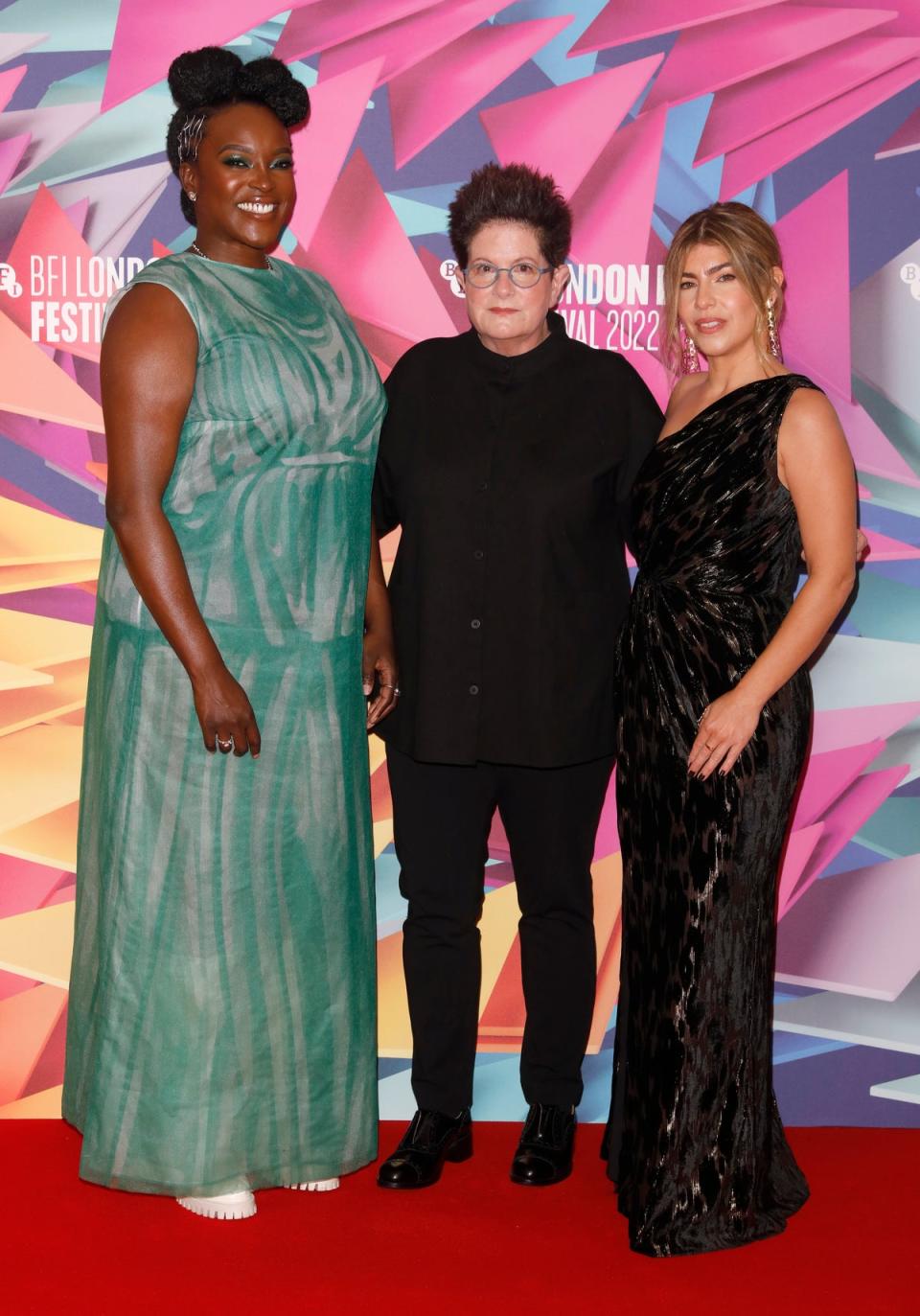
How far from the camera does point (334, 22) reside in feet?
9.92

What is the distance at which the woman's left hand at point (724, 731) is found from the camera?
8.22ft

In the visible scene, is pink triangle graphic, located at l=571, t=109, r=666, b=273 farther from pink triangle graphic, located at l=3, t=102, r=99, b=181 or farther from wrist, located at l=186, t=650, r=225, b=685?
wrist, located at l=186, t=650, r=225, b=685

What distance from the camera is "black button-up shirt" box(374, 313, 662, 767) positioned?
2.72 meters

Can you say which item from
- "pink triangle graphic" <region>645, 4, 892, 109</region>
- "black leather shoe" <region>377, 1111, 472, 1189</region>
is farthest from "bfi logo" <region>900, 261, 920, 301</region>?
"black leather shoe" <region>377, 1111, 472, 1189</region>

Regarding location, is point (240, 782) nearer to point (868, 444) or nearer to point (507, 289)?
point (507, 289)

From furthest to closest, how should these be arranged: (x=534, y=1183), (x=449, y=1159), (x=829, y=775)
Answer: (x=829, y=775), (x=449, y=1159), (x=534, y=1183)

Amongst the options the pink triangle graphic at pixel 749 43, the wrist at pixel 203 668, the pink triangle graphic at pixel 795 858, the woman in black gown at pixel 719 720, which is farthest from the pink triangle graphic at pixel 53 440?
the pink triangle graphic at pixel 795 858

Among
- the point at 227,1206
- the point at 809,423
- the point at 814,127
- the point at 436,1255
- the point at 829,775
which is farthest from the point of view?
the point at 829,775

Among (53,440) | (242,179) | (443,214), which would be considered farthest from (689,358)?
(53,440)

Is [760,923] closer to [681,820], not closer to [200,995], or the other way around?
[681,820]

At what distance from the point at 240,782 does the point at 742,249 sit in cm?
128

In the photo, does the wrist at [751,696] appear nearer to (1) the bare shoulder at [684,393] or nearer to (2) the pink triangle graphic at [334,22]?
(1) the bare shoulder at [684,393]

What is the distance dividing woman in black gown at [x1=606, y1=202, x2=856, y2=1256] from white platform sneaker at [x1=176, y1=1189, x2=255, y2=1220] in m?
0.70

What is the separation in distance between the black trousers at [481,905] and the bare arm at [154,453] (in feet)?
1.67
